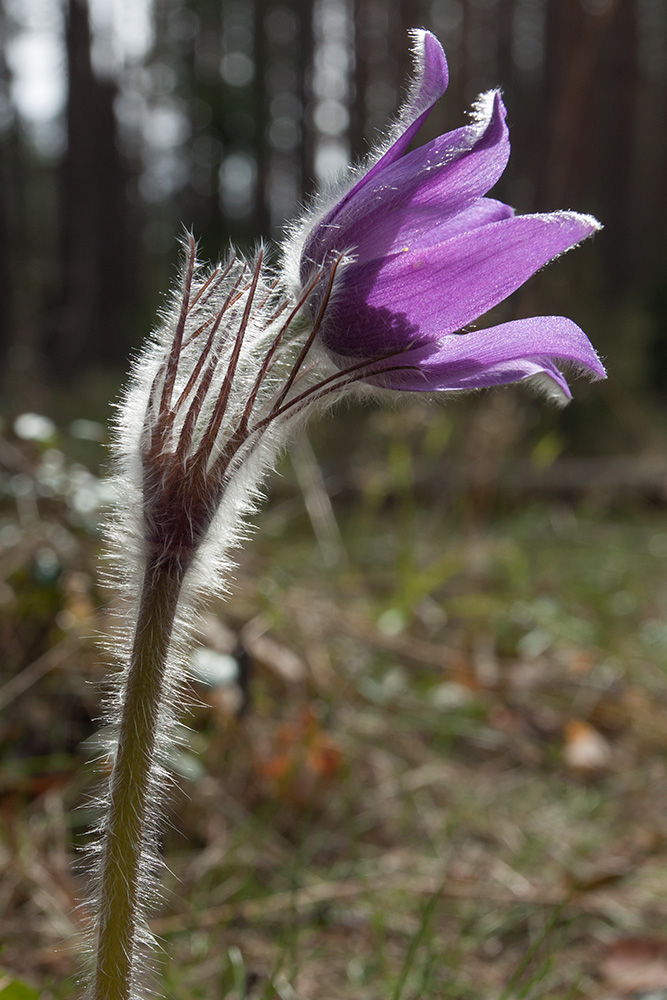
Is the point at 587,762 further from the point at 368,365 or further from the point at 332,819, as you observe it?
the point at 368,365

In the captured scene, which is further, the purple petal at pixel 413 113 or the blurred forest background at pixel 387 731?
the blurred forest background at pixel 387 731

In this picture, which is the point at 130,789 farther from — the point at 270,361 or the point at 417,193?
the point at 417,193

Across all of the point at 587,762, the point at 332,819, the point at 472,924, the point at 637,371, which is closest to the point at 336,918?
the point at 472,924

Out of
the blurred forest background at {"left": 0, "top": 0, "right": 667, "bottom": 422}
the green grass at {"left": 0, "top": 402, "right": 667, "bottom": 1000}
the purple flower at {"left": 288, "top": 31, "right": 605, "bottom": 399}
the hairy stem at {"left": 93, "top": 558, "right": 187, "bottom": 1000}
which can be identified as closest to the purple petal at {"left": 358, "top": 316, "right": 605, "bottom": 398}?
the purple flower at {"left": 288, "top": 31, "right": 605, "bottom": 399}

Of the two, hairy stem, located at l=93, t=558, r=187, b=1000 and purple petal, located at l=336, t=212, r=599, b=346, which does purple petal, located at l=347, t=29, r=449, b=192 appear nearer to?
purple petal, located at l=336, t=212, r=599, b=346

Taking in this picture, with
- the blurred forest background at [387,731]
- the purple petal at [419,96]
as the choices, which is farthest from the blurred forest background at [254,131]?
the purple petal at [419,96]

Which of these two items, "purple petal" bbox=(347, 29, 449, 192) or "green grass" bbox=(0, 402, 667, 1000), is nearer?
"purple petal" bbox=(347, 29, 449, 192)

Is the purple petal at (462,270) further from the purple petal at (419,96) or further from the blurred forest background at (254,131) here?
the blurred forest background at (254,131)
